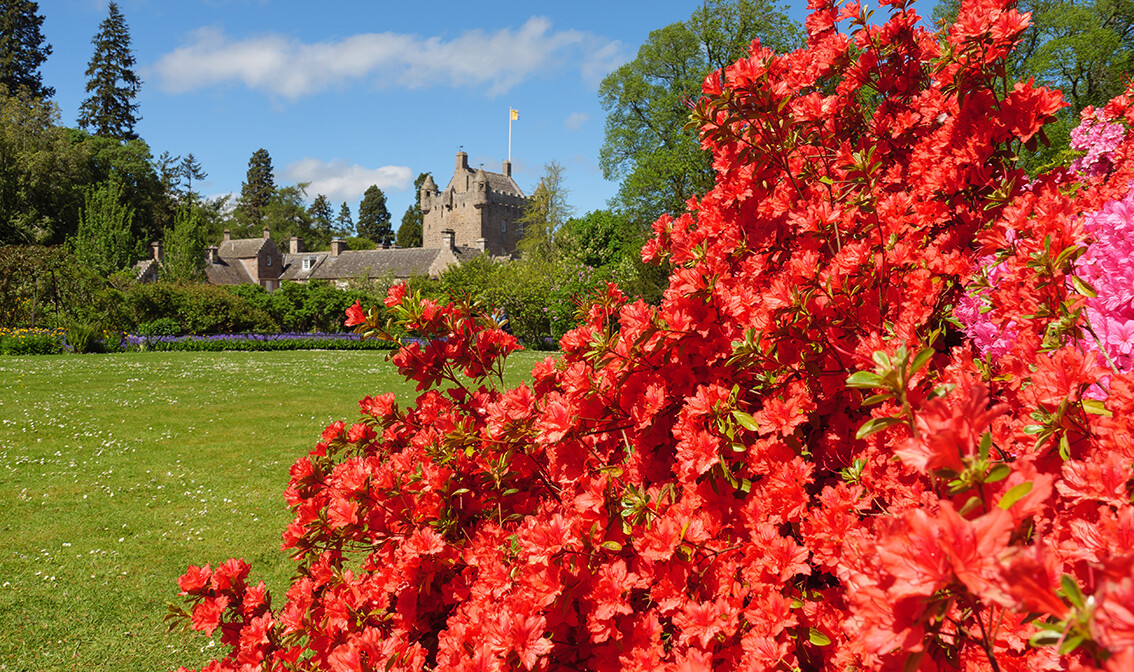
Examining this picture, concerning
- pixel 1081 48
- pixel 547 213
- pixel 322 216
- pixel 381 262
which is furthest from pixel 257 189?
pixel 1081 48

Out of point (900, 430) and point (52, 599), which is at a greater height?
point (900, 430)

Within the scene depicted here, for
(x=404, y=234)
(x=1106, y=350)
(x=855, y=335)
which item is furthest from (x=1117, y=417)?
(x=404, y=234)

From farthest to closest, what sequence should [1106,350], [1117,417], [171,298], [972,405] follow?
1. [171,298]
2. [1106,350]
3. [1117,417]
4. [972,405]

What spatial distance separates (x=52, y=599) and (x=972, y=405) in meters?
5.86

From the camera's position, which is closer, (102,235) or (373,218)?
(102,235)

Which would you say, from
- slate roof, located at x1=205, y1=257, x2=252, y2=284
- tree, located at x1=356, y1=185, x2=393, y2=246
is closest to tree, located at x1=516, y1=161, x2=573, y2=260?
slate roof, located at x1=205, y1=257, x2=252, y2=284

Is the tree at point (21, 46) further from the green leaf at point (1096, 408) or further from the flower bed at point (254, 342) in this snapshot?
the green leaf at point (1096, 408)

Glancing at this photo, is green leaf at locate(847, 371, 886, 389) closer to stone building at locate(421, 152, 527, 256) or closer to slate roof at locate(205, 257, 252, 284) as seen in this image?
slate roof at locate(205, 257, 252, 284)

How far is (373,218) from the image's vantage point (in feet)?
287

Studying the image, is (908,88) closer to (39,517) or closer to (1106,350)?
(1106,350)

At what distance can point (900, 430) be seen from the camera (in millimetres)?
1490

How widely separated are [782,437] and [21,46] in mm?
65165

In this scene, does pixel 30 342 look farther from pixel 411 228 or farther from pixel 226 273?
pixel 411 228

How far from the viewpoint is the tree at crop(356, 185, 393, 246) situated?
8744 centimetres
